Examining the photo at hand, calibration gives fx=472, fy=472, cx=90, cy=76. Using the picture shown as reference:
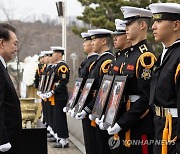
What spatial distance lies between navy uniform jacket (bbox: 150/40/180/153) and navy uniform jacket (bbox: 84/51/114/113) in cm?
225

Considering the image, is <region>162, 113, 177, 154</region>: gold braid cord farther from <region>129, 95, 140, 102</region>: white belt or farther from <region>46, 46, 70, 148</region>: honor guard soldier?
<region>46, 46, 70, 148</region>: honor guard soldier

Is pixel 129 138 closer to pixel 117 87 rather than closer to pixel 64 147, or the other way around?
pixel 117 87

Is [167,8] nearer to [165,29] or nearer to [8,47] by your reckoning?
[165,29]

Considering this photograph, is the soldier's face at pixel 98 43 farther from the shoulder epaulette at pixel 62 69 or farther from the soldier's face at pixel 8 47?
the shoulder epaulette at pixel 62 69

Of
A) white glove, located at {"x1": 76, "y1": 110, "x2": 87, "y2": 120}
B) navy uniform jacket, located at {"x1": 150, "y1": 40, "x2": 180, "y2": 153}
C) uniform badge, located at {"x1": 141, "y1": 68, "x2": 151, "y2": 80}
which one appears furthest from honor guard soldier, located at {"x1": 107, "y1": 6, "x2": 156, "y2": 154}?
white glove, located at {"x1": 76, "y1": 110, "x2": 87, "y2": 120}

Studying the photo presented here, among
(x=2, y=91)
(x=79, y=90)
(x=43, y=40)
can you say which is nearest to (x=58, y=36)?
(x=43, y=40)

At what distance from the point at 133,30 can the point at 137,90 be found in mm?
646

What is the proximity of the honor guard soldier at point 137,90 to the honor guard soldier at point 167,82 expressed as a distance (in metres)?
0.64

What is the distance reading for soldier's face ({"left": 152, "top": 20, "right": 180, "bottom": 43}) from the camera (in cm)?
383

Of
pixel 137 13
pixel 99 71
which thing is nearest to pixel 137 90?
pixel 137 13

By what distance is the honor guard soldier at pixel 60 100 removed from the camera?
970cm

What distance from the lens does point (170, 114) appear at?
3.66 meters

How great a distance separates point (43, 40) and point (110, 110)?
35460 millimetres

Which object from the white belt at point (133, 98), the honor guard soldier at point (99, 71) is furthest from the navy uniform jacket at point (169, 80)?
the honor guard soldier at point (99, 71)
